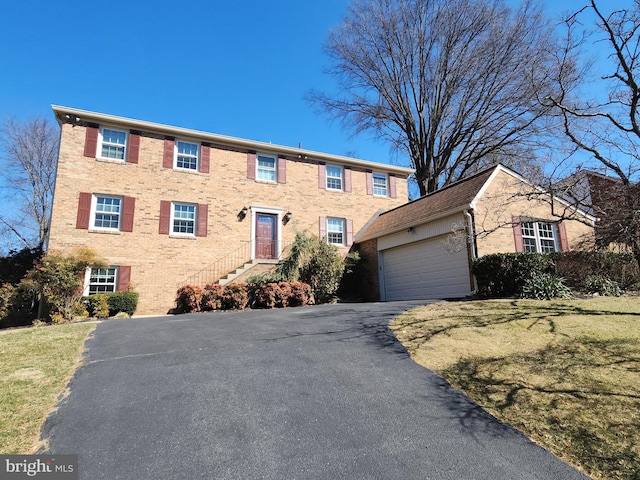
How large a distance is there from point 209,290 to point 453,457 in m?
11.2

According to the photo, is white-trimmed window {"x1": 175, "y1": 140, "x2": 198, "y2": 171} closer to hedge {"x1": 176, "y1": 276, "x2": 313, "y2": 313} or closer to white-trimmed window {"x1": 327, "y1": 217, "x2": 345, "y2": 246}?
hedge {"x1": 176, "y1": 276, "x2": 313, "y2": 313}

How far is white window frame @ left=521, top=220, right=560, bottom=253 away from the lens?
43.9 ft

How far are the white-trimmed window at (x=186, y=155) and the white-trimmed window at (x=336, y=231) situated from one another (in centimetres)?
664

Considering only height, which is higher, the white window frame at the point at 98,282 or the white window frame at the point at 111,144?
the white window frame at the point at 111,144

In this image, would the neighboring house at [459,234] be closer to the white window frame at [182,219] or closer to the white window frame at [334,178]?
the white window frame at [334,178]

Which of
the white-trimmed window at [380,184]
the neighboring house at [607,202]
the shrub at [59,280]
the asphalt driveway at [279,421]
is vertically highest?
the white-trimmed window at [380,184]

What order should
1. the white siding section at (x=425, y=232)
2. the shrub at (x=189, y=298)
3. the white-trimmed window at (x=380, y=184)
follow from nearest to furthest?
the white siding section at (x=425, y=232), the shrub at (x=189, y=298), the white-trimmed window at (x=380, y=184)

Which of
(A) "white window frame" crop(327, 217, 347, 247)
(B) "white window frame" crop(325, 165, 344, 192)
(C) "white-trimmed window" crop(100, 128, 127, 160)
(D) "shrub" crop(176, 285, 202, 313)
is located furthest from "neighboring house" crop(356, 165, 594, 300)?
(C) "white-trimmed window" crop(100, 128, 127, 160)

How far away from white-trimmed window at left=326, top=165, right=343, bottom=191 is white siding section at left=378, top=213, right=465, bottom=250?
3908 millimetres

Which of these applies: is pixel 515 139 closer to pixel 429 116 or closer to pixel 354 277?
pixel 429 116

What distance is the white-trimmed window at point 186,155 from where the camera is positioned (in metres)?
15.9

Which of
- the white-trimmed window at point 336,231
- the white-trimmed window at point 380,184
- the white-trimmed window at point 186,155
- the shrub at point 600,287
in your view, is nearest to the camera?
the shrub at point 600,287

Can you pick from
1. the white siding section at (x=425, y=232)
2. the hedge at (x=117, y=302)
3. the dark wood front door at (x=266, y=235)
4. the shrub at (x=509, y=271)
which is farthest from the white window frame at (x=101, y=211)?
the shrub at (x=509, y=271)

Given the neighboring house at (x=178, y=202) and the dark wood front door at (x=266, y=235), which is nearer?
the neighboring house at (x=178, y=202)
